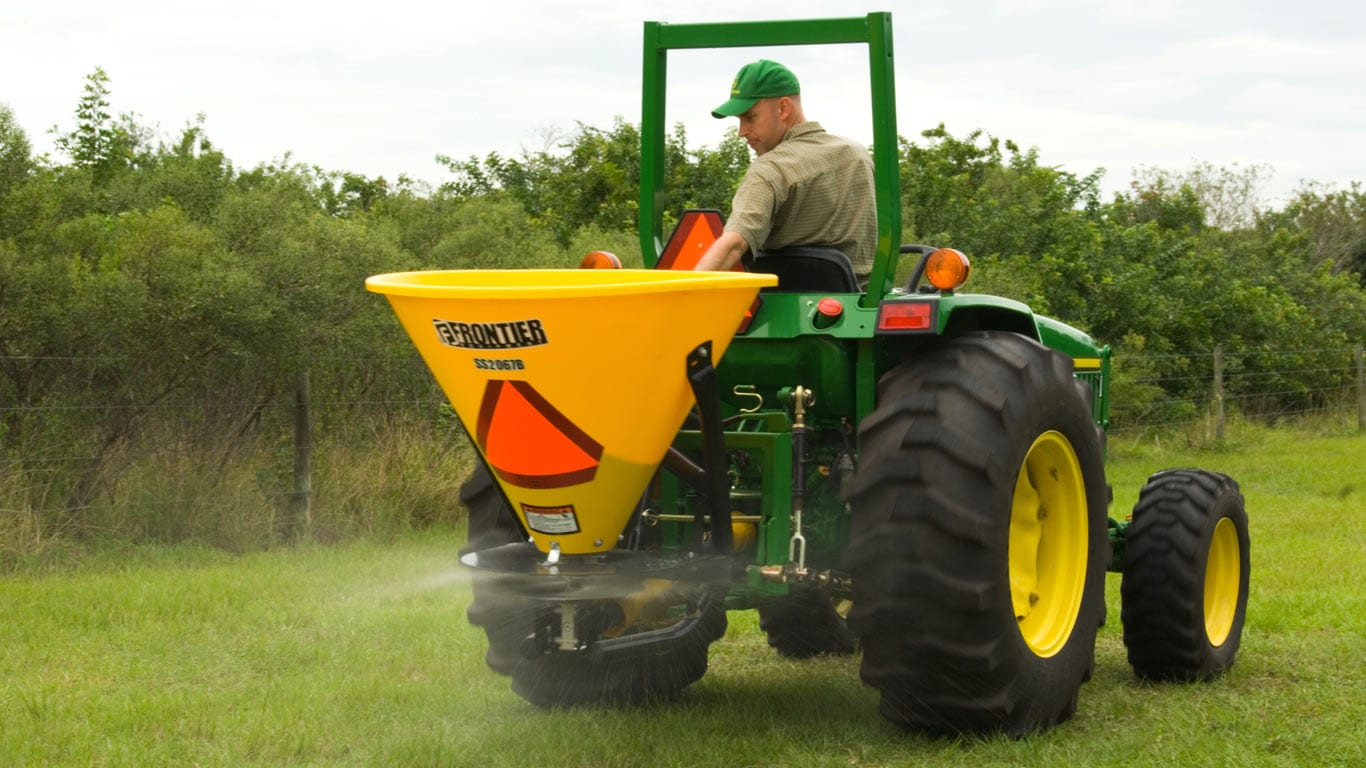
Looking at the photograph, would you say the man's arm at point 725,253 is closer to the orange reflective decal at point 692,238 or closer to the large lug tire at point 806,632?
Result: the orange reflective decal at point 692,238

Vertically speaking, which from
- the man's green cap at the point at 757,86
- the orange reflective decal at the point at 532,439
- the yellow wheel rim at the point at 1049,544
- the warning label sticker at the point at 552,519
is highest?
the man's green cap at the point at 757,86

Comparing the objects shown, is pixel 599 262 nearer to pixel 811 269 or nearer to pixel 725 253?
pixel 725 253

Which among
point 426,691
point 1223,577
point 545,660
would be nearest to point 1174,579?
point 1223,577

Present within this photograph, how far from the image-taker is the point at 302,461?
33.2 feet

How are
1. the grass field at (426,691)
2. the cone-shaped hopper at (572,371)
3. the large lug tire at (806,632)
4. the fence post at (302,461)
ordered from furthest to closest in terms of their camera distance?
the fence post at (302,461) → the large lug tire at (806,632) → the grass field at (426,691) → the cone-shaped hopper at (572,371)

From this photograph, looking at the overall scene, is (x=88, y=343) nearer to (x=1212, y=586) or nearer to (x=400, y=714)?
(x=400, y=714)

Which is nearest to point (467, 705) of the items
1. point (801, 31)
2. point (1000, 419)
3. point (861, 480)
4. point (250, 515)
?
point (861, 480)

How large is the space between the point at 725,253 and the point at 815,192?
1.56 ft

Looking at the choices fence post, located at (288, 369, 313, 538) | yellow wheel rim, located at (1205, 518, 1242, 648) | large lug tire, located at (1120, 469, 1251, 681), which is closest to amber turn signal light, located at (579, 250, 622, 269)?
large lug tire, located at (1120, 469, 1251, 681)

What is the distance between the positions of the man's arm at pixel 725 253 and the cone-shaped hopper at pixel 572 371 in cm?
36

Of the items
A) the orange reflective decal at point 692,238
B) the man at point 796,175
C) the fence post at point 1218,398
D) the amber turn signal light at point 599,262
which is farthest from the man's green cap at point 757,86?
the fence post at point 1218,398

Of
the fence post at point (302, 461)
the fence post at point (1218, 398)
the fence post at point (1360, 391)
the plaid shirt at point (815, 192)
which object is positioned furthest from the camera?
the fence post at point (1360, 391)

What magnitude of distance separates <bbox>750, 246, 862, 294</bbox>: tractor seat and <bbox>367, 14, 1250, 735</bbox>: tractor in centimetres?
1

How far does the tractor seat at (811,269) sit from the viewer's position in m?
5.20
